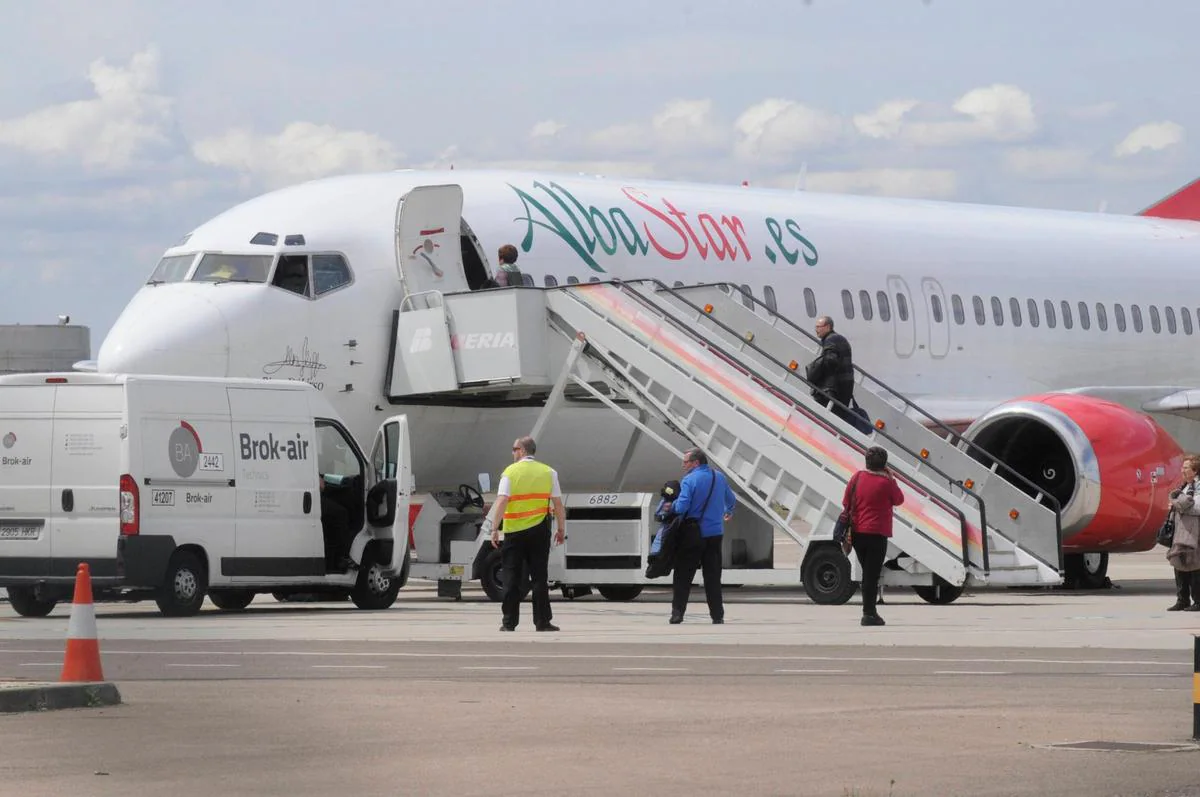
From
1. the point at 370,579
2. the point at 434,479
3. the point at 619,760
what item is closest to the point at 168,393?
the point at 370,579

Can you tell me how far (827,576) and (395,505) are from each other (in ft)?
14.0

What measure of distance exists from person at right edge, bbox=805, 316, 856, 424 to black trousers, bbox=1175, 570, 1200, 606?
380 cm

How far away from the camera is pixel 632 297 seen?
2347 centimetres

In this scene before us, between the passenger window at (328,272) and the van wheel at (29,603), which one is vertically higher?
the passenger window at (328,272)

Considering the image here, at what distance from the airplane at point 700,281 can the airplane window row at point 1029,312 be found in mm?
33

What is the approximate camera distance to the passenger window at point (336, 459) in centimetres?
2217

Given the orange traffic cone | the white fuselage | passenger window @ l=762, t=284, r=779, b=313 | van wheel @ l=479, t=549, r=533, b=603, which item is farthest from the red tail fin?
the orange traffic cone

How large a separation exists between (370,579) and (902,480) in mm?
5267

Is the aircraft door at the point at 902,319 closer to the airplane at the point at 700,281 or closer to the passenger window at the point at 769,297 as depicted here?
the airplane at the point at 700,281

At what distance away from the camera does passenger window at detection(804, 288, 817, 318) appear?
2653cm

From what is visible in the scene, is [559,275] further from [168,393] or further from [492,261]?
[168,393]

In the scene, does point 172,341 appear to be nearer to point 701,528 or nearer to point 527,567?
point 527,567

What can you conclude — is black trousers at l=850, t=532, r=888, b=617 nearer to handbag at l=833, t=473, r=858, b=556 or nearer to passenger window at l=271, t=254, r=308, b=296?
handbag at l=833, t=473, r=858, b=556

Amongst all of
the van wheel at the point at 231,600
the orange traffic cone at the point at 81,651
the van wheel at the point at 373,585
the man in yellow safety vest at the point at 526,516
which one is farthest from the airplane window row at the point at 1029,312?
the orange traffic cone at the point at 81,651
